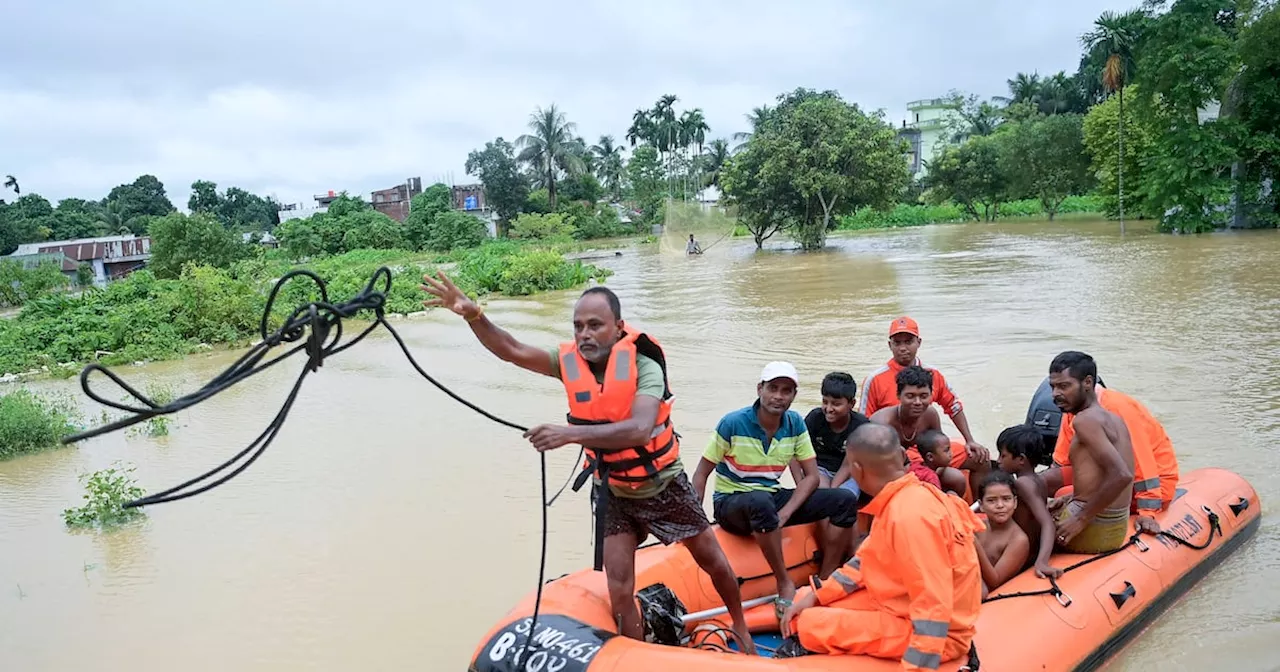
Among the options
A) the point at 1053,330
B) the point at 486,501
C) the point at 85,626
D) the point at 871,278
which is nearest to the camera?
the point at 85,626

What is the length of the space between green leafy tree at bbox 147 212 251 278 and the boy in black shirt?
24.1 metres

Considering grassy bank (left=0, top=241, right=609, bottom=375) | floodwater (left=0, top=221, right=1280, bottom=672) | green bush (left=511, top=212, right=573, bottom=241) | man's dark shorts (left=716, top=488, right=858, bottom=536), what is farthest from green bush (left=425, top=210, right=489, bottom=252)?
man's dark shorts (left=716, top=488, right=858, bottom=536)

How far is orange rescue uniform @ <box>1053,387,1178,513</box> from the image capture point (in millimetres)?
3885

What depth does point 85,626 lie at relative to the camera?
490cm

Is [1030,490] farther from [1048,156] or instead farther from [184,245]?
[1048,156]

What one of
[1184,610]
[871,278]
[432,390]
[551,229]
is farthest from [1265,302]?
[551,229]

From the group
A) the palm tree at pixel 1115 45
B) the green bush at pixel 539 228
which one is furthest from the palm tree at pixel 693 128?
the palm tree at pixel 1115 45

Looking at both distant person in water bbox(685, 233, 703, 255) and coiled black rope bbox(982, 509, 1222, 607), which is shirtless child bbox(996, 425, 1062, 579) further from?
distant person in water bbox(685, 233, 703, 255)

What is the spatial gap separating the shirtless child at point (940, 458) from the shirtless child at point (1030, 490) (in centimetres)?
23

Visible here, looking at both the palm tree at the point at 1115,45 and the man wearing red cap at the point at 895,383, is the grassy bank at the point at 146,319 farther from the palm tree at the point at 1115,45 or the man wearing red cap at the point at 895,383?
the palm tree at the point at 1115,45

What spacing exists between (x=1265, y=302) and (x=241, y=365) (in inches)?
551

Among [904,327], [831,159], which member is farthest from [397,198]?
[904,327]

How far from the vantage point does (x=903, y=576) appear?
8.70 ft

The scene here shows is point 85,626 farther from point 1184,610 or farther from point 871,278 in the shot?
point 871,278
